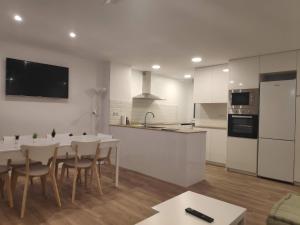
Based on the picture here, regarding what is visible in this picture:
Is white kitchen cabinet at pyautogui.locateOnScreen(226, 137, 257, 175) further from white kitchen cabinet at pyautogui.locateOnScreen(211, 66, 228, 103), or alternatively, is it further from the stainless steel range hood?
the stainless steel range hood

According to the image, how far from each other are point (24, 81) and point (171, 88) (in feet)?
13.2

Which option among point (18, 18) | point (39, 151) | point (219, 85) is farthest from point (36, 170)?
point (219, 85)

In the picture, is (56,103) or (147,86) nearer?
(56,103)

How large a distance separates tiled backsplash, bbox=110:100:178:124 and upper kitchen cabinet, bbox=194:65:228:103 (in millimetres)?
1294

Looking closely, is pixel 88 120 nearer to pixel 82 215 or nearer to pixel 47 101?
pixel 47 101

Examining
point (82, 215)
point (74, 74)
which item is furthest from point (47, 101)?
point (82, 215)

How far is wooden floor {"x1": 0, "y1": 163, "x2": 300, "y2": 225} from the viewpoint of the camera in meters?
2.29

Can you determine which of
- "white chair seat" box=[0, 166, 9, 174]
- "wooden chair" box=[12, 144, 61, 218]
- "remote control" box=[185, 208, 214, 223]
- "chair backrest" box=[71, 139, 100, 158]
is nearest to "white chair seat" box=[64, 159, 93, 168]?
"chair backrest" box=[71, 139, 100, 158]

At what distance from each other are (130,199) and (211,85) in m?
3.24

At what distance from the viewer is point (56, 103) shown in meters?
4.12

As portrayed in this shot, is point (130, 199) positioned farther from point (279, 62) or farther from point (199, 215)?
point (279, 62)

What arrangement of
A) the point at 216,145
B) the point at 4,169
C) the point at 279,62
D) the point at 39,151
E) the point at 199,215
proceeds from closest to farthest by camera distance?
the point at 199,215
the point at 39,151
the point at 4,169
the point at 279,62
the point at 216,145

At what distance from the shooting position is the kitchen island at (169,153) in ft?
11.2

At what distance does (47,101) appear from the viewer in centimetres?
401
